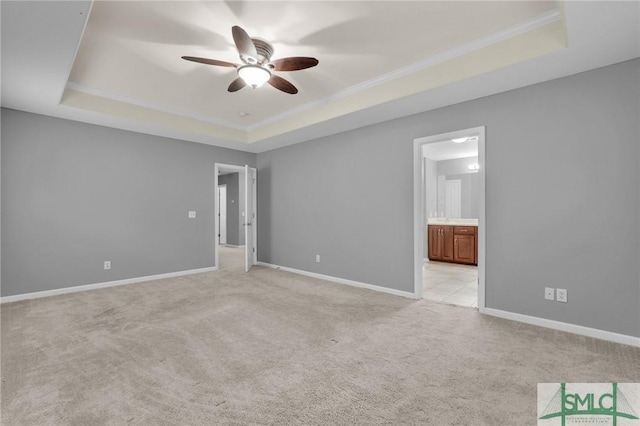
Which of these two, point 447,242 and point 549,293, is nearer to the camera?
point 549,293

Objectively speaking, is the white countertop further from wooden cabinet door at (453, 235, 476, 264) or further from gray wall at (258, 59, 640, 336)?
gray wall at (258, 59, 640, 336)

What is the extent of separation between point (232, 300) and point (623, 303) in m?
4.10

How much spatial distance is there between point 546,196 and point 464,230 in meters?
3.55

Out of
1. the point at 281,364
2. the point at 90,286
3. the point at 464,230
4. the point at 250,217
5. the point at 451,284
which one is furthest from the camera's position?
the point at 464,230

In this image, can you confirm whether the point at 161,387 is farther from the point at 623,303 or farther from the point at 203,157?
the point at 203,157

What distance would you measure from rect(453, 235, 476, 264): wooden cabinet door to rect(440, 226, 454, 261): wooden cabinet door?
91 millimetres

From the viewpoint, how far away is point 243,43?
2.29m

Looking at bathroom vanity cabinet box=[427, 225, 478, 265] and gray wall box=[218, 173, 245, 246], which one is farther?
gray wall box=[218, 173, 245, 246]

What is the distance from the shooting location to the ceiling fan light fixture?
2711 millimetres

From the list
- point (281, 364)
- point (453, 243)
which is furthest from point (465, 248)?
point (281, 364)

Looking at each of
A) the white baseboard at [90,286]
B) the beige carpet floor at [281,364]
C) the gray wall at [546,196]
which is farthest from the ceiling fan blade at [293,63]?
the white baseboard at [90,286]

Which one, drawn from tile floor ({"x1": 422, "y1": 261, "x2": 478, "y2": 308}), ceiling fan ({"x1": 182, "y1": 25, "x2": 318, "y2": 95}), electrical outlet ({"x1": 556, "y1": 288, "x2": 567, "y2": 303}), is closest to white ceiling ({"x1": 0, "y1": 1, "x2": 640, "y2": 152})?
ceiling fan ({"x1": 182, "y1": 25, "x2": 318, "y2": 95})

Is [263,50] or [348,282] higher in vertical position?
[263,50]

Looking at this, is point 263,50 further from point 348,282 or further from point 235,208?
point 235,208
